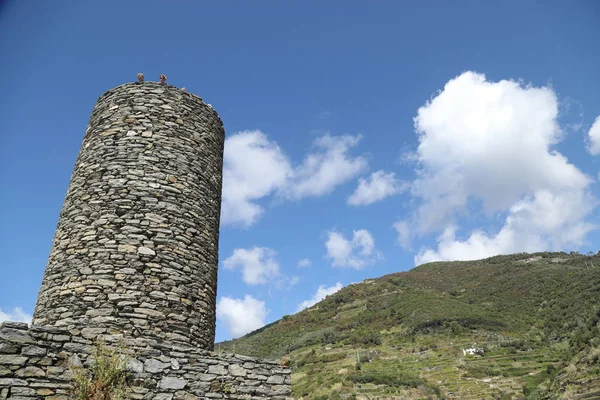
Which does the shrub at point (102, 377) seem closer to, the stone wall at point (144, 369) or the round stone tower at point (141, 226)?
the stone wall at point (144, 369)

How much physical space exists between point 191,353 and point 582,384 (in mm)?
22970

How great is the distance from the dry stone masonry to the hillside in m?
1.65

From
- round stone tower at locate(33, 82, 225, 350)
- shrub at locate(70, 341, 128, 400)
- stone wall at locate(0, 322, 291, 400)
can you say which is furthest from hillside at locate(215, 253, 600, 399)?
shrub at locate(70, 341, 128, 400)

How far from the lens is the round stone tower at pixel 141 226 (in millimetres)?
6758

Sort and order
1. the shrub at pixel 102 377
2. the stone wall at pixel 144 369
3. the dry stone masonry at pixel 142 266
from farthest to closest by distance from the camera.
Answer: the dry stone masonry at pixel 142 266, the shrub at pixel 102 377, the stone wall at pixel 144 369

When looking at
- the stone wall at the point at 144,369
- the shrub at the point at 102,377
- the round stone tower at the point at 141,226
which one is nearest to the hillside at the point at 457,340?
the stone wall at the point at 144,369

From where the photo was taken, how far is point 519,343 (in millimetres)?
41062

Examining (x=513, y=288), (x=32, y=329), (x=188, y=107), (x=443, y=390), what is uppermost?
(x=513, y=288)

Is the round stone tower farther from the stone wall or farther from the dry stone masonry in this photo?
the stone wall

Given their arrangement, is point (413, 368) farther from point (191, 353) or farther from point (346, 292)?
point (346, 292)

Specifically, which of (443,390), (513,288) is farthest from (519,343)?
(513,288)

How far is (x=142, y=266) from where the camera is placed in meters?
7.04

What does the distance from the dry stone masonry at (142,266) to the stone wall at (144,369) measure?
14 millimetres

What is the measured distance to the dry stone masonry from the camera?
17.7 ft
